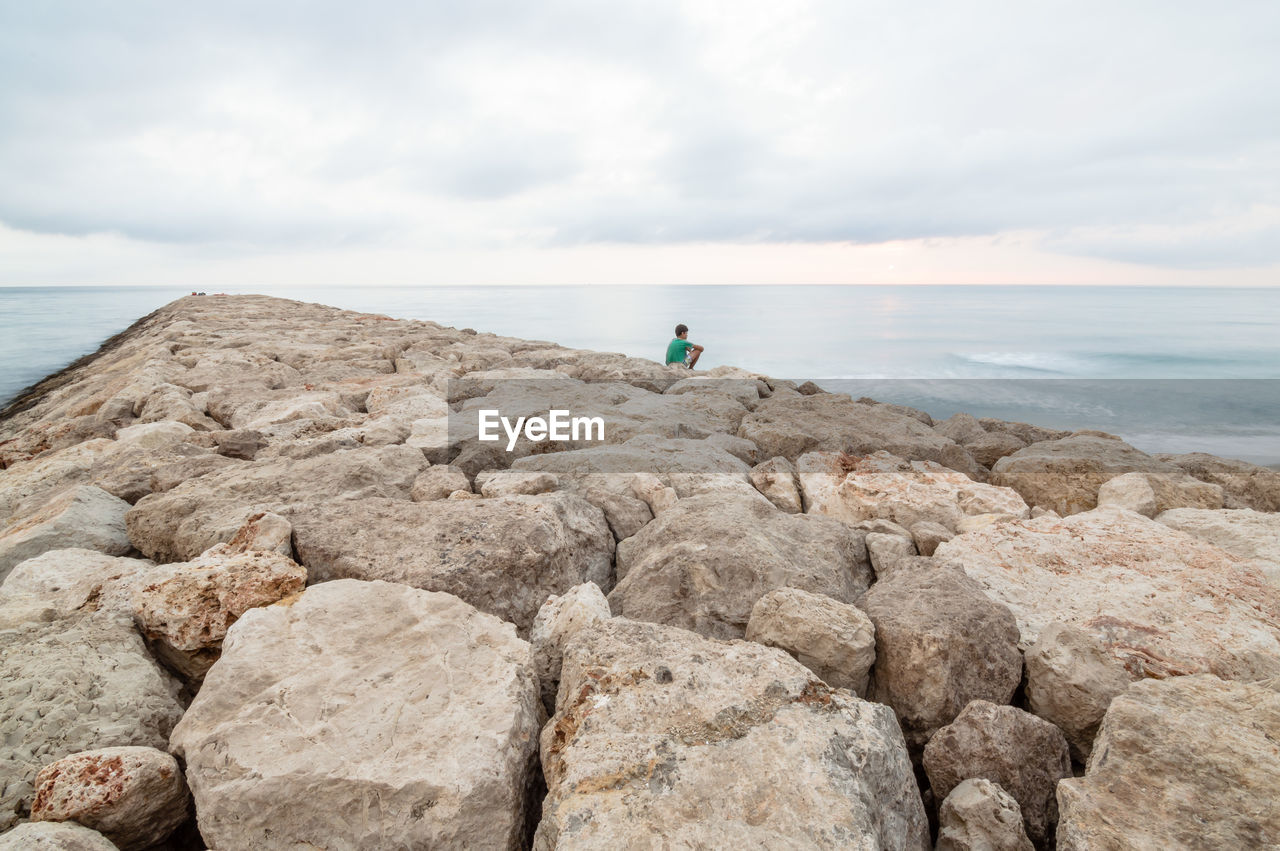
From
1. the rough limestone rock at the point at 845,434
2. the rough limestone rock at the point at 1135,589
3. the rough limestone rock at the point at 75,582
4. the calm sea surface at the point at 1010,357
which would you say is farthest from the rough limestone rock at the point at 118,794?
the calm sea surface at the point at 1010,357

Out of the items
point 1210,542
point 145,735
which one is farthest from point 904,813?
point 1210,542

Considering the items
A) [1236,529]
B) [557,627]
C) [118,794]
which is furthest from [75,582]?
[1236,529]

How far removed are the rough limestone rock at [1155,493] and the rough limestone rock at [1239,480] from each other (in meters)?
0.25

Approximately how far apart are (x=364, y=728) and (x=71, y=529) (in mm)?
2392

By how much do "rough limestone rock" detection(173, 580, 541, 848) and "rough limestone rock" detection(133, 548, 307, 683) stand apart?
0.45 feet

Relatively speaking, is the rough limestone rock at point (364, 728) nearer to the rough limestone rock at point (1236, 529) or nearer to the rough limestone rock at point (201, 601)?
the rough limestone rock at point (201, 601)

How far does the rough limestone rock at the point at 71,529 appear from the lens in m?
3.12

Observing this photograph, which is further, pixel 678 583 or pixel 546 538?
pixel 546 538

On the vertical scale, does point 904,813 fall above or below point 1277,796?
below

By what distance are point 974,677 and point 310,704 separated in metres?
2.08

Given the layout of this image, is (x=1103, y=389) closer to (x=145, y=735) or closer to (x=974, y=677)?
(x=974, y=677)

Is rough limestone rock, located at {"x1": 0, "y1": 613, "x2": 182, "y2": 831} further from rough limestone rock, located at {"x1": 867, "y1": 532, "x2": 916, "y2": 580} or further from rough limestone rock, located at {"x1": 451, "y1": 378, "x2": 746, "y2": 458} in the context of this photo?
rough limestone rock, located at {"x1": 867, "y1": 532, "x2": 916, "y2": 580}

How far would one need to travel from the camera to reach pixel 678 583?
263 cm

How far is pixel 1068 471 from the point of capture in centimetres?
417
